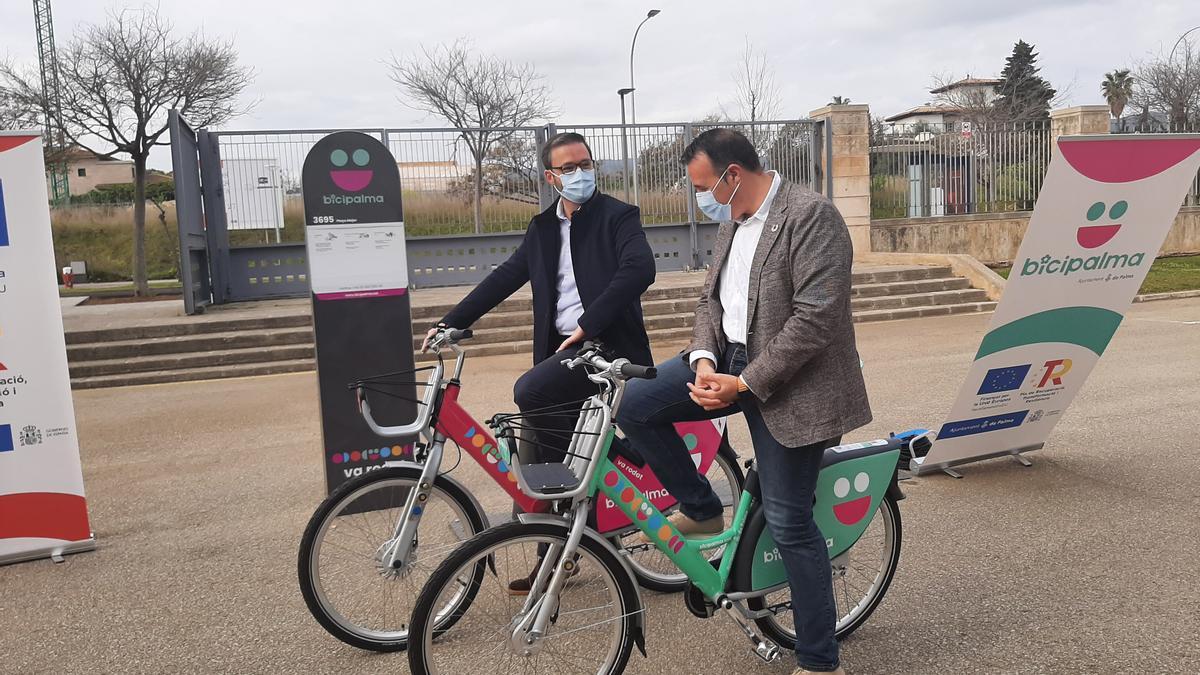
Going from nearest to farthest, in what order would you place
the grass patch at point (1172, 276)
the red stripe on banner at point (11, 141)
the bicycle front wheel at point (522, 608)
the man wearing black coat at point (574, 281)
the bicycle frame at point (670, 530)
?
the bicycle front wheel at point (522, 608), the bicycle frame at point (670, 530), the man wearing black coat at point (574, 281), the red stripe on banner at point (11, 141), the grass patch at point (1172, 276)

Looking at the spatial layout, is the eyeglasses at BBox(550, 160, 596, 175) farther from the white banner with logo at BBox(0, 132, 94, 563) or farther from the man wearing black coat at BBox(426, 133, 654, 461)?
the white banner with logo at BBox(0, 132, 94, 563)

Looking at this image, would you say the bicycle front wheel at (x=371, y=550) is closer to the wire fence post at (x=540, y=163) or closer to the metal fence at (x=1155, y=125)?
the wire fence post at (x=540, y=163)

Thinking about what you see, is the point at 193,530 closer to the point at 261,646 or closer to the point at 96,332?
the point at 261,646

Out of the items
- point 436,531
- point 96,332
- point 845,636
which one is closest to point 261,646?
point 436,531

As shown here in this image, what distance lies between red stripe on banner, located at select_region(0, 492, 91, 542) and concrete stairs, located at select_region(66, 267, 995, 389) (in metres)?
6.15

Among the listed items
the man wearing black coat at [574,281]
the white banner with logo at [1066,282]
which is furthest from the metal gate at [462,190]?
the white banner with logo at [1066,282]

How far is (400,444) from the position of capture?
533 cm

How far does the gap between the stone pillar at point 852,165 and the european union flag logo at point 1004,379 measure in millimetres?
13103

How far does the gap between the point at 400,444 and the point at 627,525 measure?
2004mm

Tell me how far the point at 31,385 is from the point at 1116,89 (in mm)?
64883

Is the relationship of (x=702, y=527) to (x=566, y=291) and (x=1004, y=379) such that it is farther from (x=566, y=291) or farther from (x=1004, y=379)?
(x=1004, y=379)

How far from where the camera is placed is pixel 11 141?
4.45 m

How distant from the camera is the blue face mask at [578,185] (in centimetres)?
406

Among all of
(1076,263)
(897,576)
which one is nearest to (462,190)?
(1076,263)
